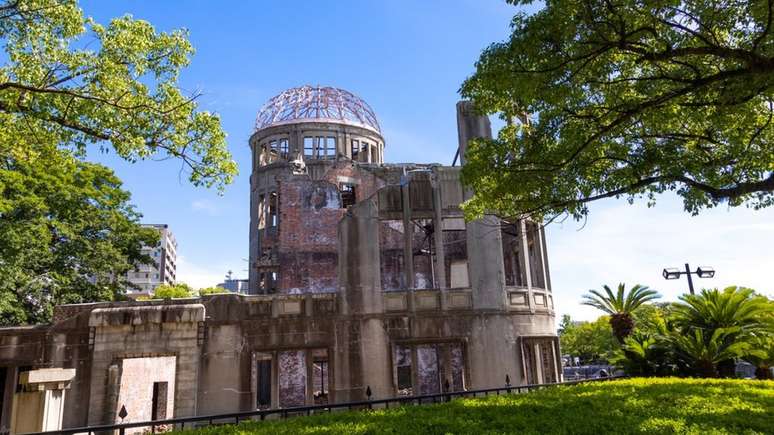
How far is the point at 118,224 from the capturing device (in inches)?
1198

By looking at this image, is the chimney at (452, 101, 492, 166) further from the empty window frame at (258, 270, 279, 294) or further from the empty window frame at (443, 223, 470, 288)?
the empty window frame at (258, 270, 279, 294)

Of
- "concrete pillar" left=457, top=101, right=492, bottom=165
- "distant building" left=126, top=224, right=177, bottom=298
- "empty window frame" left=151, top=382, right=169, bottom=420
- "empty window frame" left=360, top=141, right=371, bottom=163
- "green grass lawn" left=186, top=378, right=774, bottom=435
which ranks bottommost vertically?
"empty window frame" left=151, top=382, right=169, bottom=420

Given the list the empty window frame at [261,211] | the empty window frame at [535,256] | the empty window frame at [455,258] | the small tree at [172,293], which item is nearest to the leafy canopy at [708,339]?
the empty window frame at [535,256]

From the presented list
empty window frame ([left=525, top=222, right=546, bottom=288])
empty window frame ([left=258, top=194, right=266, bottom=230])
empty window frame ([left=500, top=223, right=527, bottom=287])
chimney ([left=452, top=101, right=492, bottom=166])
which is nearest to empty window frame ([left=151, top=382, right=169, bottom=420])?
empty window frame ([left=258, top=194, right=266, bottom=230])

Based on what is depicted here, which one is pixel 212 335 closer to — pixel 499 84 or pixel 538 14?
pixel 499 84

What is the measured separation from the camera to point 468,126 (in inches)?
877

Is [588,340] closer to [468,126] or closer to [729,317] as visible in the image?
[729,317]

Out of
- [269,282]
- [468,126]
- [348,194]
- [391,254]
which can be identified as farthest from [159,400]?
[468,126]

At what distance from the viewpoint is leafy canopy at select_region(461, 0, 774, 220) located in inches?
387

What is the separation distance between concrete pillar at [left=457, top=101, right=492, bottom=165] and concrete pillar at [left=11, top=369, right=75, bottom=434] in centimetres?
1595

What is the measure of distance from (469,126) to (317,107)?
18.8 m

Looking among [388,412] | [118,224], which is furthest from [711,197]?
[118,224]

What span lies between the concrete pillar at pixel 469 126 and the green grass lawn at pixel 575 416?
1292 centimetres

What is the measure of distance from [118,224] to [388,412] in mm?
26081
